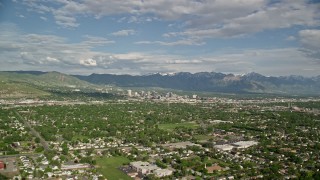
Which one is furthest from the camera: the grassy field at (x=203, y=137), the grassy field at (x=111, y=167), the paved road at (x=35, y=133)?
the grassy field at (x=203, y=137)

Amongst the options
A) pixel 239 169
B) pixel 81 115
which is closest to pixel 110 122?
pixel 81 115

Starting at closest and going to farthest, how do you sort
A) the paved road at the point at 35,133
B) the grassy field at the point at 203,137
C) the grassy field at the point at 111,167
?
the grassy field at the point at 111,167, the paved road at the point at 35,133, the grassy field at the point at 203,137

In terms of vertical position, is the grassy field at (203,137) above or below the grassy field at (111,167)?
above

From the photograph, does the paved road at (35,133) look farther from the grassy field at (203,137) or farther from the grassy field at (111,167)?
the grassy field at (203,137)

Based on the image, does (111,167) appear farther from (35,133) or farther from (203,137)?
(35,133)

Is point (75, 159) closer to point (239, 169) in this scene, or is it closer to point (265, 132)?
point (239, 169)

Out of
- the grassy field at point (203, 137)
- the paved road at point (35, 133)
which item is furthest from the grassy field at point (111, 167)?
the grassy field at point (203, 137)

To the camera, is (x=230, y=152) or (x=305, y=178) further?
(x=230, y=152)

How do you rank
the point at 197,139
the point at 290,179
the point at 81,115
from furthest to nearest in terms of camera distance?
the point at 81,115, the point at 197,139, the point at 290,179
